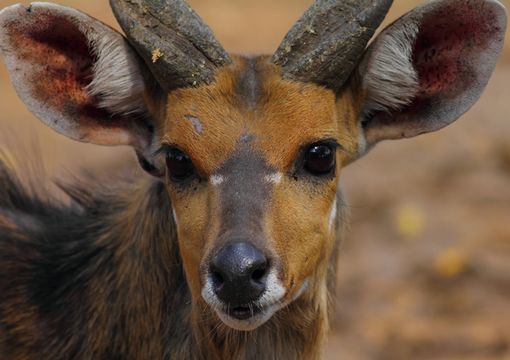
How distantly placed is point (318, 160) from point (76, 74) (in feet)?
5.12

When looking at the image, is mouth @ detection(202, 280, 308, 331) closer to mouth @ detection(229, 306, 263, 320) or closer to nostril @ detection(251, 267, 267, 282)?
mouth @ detection(229, 306, 263, 320)

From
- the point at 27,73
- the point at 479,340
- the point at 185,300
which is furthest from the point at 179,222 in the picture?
the point at 479,340

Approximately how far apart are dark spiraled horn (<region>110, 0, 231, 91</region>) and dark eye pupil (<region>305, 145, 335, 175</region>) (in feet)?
2.28

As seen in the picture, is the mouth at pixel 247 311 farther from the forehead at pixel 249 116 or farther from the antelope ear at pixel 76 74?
the antelope ear at pixel 76 74

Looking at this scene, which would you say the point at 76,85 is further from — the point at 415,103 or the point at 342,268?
→ the point at 342,268

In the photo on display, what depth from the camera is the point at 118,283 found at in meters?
7.81

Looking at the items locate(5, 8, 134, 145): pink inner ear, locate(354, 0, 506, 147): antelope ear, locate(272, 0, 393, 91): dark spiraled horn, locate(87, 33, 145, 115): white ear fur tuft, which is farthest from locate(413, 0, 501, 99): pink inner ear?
locate(5, 8, 134, 145): pink inner ear

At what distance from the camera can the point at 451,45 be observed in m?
7.41

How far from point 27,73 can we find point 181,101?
936 mm

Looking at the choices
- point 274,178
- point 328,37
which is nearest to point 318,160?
point 274,178

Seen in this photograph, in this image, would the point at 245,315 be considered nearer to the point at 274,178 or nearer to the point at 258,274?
the point at 258,274

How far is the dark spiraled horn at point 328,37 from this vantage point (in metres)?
7.06

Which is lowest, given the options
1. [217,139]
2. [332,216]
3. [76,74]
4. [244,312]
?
[332,216]

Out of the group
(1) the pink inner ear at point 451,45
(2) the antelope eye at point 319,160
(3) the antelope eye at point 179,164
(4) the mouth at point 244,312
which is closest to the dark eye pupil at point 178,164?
(3) the antelope eye at point 179,164
